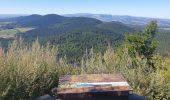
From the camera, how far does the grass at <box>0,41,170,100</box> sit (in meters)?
4.53

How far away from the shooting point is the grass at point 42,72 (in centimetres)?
453

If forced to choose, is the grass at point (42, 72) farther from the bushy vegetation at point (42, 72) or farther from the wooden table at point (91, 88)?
the wooden table at point (91, 88)

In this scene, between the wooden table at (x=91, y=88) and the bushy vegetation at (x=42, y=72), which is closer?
the wooden table at (x=91, y=88)

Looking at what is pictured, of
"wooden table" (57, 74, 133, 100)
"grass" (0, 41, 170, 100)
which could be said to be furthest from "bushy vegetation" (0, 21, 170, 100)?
"wooden table" (57, 74, 133, 100)

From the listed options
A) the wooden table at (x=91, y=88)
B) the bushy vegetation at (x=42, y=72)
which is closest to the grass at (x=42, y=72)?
the bushy vegetation at (x=42, y=72)

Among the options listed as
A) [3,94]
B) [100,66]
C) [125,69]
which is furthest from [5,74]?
[125,69]

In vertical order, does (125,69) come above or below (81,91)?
below

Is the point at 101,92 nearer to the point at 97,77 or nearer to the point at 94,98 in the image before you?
the point at 94,98

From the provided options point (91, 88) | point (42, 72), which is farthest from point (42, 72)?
point (91, 88)

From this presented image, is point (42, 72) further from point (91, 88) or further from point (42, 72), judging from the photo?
point (91, 88)

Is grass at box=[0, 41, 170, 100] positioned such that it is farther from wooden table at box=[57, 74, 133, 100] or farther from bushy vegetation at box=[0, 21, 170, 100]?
wooden table at box=[57, 74, 133, 100]

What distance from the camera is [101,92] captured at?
3770 millimetres

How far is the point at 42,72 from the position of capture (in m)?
5.34

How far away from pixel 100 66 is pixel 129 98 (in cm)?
258
